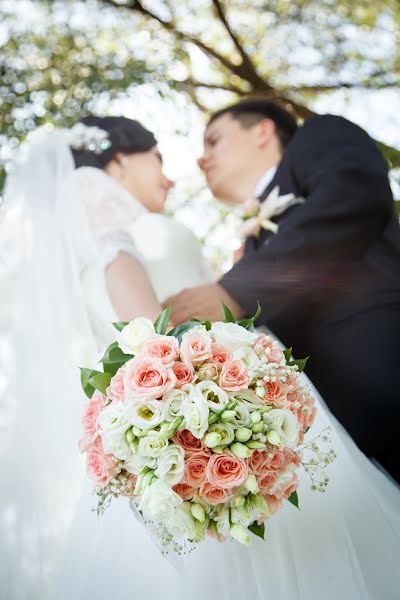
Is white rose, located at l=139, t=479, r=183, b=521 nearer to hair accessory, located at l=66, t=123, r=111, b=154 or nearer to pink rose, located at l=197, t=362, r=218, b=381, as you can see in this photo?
pink rose, located at l=197, t=362, r=218, b=381

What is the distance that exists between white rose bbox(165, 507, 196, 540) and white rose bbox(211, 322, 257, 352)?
1.47ft

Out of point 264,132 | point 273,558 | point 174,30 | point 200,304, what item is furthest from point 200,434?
point 174,30

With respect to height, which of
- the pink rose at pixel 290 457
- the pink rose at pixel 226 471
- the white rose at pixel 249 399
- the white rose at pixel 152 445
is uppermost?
the white rose at pixel 249 399

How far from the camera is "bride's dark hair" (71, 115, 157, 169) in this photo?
10.9ft

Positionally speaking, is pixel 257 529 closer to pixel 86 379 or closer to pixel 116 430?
pixel 116 430

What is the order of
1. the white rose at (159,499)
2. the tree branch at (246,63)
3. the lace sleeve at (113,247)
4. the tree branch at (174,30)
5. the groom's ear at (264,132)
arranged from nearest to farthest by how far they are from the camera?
the white rose at (159,499) < the lace sleeve at (113,247) < the groom's ear at (264,132) < the tree branch at (174,30) < the tree branch at (246,63)

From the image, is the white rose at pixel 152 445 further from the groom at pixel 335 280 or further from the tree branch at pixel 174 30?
the tree branch at pixel 174 30

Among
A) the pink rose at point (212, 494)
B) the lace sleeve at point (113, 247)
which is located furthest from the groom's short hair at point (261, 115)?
the pink rose at point (212, 494)

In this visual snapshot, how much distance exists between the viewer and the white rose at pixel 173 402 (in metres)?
1.64

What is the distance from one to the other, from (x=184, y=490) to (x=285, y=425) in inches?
12.2

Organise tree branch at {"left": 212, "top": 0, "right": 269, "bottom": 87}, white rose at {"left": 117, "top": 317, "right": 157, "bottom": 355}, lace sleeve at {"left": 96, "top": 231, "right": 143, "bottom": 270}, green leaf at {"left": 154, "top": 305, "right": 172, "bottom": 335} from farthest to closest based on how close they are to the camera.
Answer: tree branch at {"left": 212, "top": 0, "right": 269, "bottom": 87}, lace sleeve at {"left": 96, "top": 231, "right": 143, "bottom": 270}, green leaf at {"left": 154, "top": 305, "right": 172, "bottom": 335}, white rose at {"left": 117, "top": 317, "right": 157, "bottom": 355}

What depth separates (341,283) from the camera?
307 centimetres

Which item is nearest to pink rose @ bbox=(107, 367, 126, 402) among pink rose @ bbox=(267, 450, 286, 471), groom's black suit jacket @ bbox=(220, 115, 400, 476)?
pink rose @ bbox=(267, 450, 286, 471)

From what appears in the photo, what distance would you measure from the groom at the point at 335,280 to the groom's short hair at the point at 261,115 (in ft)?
1.65
